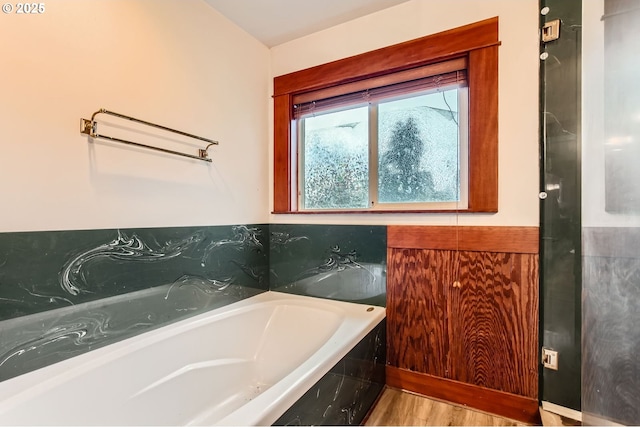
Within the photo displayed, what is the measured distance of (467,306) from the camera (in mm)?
1652

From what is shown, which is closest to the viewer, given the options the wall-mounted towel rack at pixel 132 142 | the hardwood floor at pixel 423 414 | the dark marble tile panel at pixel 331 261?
the wall-mounted towel rack at pixel 132 142

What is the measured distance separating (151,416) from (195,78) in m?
1.75

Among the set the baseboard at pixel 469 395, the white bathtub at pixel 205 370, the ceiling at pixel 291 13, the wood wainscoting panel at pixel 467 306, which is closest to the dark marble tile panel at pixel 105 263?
the white bathtub at pixel 205 370

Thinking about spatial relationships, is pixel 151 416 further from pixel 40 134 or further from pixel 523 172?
pixel 523 172

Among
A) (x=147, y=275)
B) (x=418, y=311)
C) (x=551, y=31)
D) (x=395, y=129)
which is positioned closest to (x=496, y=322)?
(x=418, y=311)

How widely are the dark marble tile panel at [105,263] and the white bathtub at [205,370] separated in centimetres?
25

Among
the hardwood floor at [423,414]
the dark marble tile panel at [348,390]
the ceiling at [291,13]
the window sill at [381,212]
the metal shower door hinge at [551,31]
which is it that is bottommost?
the hardwood floor at [423,414]

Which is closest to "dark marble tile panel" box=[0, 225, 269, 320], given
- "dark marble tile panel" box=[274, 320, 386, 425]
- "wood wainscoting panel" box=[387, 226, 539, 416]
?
"dark marble tile panel" box=[274, 320, 386, 425]

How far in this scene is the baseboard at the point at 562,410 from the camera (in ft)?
4.64

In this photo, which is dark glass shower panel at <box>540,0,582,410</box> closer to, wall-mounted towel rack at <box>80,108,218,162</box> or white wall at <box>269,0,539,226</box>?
white wall at <box>269,0,539,226</box>

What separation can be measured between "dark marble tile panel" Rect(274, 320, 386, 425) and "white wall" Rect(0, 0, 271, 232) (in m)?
1.12

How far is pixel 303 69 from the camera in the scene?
84.5 inches

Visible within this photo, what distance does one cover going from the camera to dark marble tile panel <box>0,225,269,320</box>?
1.06 metres

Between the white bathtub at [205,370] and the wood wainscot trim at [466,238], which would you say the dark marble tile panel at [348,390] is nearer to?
the white bathtub at [205,370]
